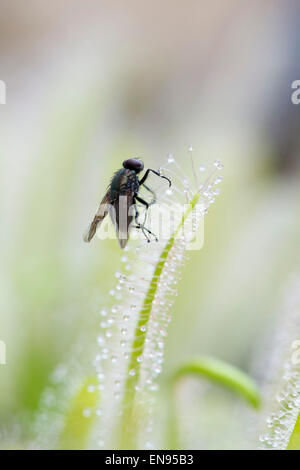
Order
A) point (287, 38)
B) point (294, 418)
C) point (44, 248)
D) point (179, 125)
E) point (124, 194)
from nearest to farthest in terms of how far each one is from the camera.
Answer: point (294, 418), point (124, 194), point (44, 248), point (179, 125), point (287, 38)

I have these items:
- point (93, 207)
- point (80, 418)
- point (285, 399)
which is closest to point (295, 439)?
point (285, 399)

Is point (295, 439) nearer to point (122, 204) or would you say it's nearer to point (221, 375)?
point (221, 375)

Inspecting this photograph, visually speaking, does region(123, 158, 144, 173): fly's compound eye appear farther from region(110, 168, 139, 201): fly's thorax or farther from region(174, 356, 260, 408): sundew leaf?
region(174, 356, 260, 408): sundew leaf

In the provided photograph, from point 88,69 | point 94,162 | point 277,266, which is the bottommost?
point 277,266

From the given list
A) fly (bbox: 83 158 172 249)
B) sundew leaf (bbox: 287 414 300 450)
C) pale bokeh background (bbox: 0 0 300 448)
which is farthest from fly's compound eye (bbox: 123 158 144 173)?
sundew leaf (bbox: 287 414 300 450)

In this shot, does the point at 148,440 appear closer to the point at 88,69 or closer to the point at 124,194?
the point at 124,194

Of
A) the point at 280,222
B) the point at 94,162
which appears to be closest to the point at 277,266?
the point at 280,222
